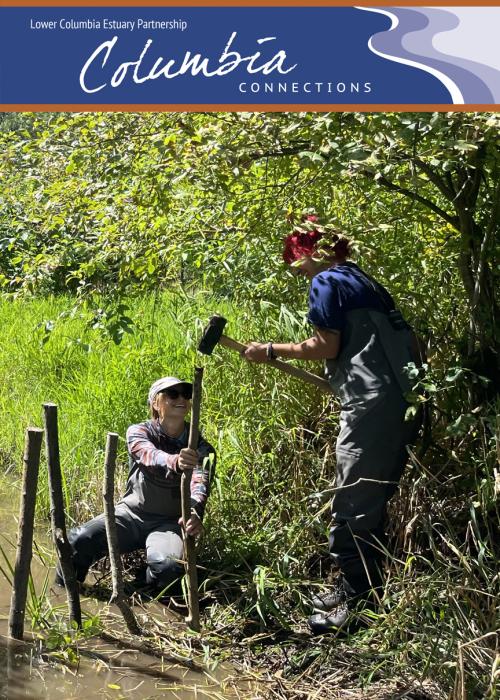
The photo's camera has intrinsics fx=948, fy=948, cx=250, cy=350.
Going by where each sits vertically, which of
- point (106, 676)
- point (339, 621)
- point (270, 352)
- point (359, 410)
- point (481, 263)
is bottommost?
point (106, 676)

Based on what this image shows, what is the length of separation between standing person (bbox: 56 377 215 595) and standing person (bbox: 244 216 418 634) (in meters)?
0.82

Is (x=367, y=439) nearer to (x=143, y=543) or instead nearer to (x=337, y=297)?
(x=337, y=297)

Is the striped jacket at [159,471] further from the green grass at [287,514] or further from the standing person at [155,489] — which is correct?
the green grass at [287,514]

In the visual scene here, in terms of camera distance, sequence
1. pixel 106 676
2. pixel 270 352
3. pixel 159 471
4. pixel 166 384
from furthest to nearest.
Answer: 1. pixel 166 384
2. pixel 159 471
3. pixel 270 352
4. pixel 106 676

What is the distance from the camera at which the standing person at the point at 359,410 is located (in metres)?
4.24

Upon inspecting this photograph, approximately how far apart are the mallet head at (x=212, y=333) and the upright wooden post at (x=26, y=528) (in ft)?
2.85

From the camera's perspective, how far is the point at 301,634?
14.3ft

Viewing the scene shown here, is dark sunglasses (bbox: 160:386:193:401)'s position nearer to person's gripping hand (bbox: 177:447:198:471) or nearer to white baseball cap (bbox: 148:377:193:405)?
white baseball cap (bbox: 148:377:193:405)

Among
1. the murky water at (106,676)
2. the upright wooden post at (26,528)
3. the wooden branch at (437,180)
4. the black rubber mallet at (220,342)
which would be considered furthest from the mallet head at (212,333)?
the murky water at (106,676)

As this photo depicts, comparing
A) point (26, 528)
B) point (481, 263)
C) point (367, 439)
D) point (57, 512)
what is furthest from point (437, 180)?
point (26, 528)

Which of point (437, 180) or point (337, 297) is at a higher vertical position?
point (437, 180)

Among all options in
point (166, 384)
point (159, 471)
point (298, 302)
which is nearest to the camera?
point (159, 471)

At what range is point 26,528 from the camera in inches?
163

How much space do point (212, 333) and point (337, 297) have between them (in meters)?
0.62
